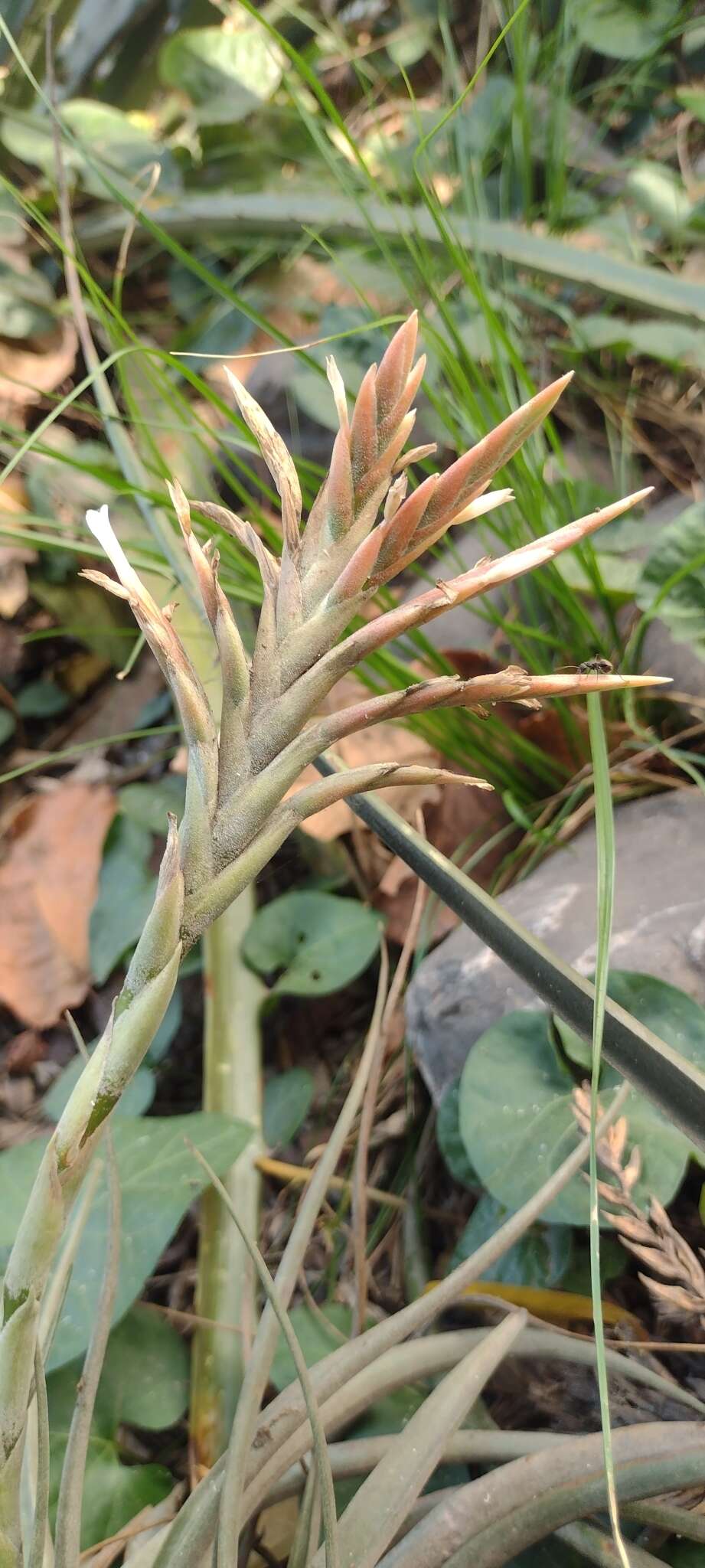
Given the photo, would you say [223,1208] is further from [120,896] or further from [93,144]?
[93,144]

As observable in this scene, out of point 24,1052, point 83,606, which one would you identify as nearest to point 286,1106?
point 24,1052

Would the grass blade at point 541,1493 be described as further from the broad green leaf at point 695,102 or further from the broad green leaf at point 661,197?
the broad green leaf at point 695,102

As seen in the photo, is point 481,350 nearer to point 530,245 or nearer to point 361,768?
point 530,245

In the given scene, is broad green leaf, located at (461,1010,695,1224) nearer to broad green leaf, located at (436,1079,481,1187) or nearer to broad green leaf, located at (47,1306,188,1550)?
broad green leaf, located at (436,1079,481,1187)

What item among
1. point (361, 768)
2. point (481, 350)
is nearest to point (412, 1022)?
point (361, 768)

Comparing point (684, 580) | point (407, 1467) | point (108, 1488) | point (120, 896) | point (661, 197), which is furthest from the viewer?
point (661, 197)

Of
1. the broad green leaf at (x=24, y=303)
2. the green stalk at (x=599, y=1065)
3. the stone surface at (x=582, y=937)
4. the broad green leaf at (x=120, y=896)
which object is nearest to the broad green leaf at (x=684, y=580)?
the stone surface at (x=582, y=937)
